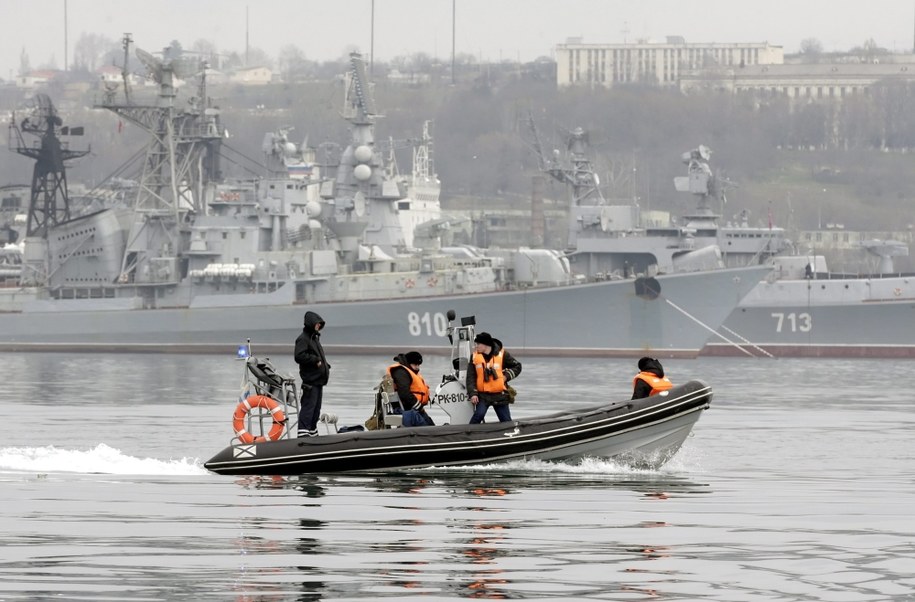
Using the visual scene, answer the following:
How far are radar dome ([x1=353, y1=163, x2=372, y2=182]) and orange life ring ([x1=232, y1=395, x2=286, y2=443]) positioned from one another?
47589 mm

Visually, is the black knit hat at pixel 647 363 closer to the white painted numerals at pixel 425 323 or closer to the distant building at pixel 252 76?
the white painted numerals at pixel 425 323

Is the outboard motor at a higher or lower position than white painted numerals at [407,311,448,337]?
higher

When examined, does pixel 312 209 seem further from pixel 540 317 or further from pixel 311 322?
pixel 311 322

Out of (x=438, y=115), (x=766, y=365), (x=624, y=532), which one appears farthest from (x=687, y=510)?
(x=438, y=115)

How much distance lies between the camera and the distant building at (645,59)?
15262cm

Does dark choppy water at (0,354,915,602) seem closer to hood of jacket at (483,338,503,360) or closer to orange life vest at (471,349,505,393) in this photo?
orange life vest at (471,349,505,393)

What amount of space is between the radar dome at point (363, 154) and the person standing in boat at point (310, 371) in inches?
1916

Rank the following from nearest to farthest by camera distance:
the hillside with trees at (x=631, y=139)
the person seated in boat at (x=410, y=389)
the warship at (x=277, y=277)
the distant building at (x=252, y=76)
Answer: the person seated in boat at (x=410, y=389) → the warship at (x=277, y=277) → the hillside with trees at (x=631, y=139) → the distant building at (x=252, y=76)

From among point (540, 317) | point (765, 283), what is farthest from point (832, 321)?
point (540, 317)

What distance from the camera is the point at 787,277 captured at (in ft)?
227

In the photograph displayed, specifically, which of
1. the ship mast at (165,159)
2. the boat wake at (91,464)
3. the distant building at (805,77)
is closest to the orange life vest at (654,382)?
the boat wake at (91,464)

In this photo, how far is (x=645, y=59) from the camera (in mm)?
156375

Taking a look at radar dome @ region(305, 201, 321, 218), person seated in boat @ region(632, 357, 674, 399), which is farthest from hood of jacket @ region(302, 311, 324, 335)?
radar dome @ region(305, 201, 321, 218)

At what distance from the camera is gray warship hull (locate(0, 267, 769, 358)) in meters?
59.1
